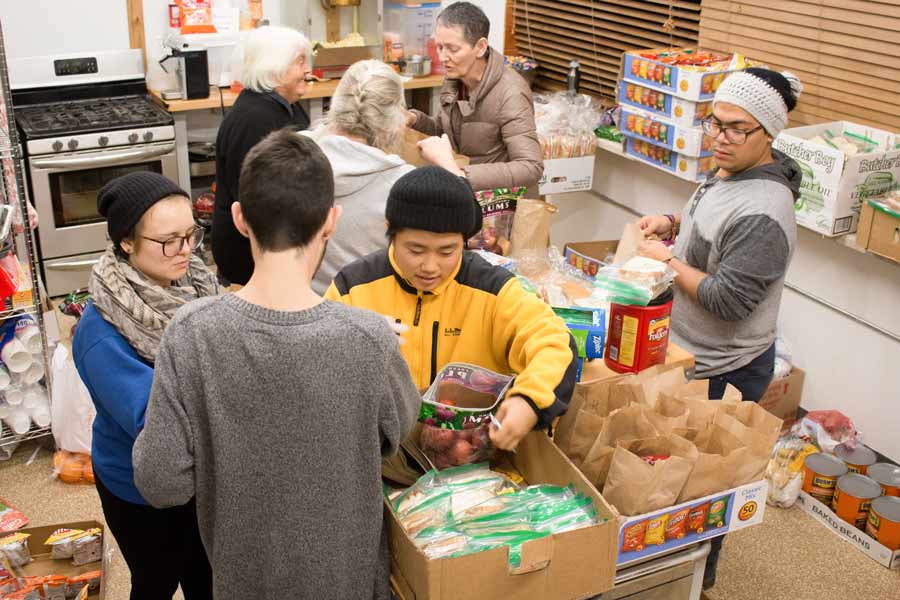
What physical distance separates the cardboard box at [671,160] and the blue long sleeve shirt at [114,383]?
9.55ft

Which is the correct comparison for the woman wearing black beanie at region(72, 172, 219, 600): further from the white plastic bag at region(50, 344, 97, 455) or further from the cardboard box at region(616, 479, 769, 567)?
the white plastic bag at region(50, 344, 97, 455)

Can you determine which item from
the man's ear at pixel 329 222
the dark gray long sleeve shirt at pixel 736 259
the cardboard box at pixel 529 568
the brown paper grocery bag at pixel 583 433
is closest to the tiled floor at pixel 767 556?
the dark gray long sleeve shirt at pixel 736 259

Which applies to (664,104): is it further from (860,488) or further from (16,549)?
(16,549)

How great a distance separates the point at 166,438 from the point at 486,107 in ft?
7.85

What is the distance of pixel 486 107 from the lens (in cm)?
356

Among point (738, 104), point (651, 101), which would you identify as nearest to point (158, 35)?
point (651, 101)

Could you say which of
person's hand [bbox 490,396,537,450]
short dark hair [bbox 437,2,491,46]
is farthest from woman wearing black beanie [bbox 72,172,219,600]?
short dark hair [bbox 437,2,491,46]

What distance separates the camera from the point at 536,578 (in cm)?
167

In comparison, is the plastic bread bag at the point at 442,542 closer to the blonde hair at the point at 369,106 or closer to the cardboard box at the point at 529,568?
the cardboard box at the point at 529,568

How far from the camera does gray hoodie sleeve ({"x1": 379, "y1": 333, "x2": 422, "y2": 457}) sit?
1511mm

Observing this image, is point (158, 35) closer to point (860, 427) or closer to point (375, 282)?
point (375, 282)

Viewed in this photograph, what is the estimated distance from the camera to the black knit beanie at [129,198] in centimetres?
197

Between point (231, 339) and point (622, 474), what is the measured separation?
86 cm

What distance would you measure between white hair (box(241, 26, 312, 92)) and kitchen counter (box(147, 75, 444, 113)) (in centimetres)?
123
